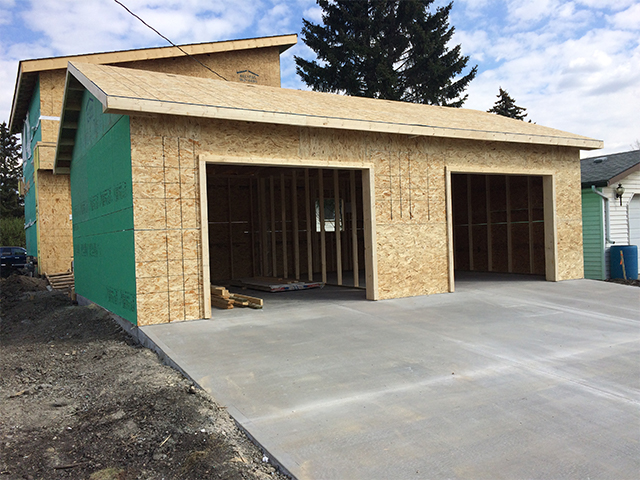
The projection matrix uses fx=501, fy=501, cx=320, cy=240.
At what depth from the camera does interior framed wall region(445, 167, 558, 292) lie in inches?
493

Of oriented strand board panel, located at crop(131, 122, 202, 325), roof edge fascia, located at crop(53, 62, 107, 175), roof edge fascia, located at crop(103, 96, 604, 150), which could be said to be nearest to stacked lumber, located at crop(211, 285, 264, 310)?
oriented strand board panel, located at crop(131, 122, 202, 325)

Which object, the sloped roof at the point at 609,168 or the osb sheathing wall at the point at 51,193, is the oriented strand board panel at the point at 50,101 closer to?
the osb sheathing wall at the point at 51,193

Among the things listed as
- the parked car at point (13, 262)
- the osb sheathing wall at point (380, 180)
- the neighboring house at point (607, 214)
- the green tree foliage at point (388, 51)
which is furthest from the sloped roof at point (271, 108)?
the green tree foliage at point (388, 51)

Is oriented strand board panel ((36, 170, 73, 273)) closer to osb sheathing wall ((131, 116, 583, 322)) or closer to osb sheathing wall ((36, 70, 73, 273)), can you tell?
osb sheathing wall ((36, 70, 73, 273))

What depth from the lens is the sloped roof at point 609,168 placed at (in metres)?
14.7

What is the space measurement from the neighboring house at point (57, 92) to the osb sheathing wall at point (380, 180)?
1172cm

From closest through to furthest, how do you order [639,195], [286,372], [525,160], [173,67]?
[286,372], [525,160], [639,195], [173,67]

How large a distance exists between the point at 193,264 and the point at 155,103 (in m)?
2.54

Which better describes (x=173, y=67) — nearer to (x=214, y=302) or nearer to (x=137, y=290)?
(x=214, y=302)

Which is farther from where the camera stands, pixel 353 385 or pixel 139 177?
pixel 139 177

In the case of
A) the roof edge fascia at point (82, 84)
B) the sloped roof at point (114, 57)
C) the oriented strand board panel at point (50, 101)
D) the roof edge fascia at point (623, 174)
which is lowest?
the roof edge fascia at point (623, 174)

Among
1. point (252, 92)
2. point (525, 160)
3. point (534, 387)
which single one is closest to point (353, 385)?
point (534, 387)

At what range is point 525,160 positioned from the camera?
11930 mm

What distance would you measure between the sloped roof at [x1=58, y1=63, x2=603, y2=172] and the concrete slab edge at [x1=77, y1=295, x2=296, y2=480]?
333 cm
